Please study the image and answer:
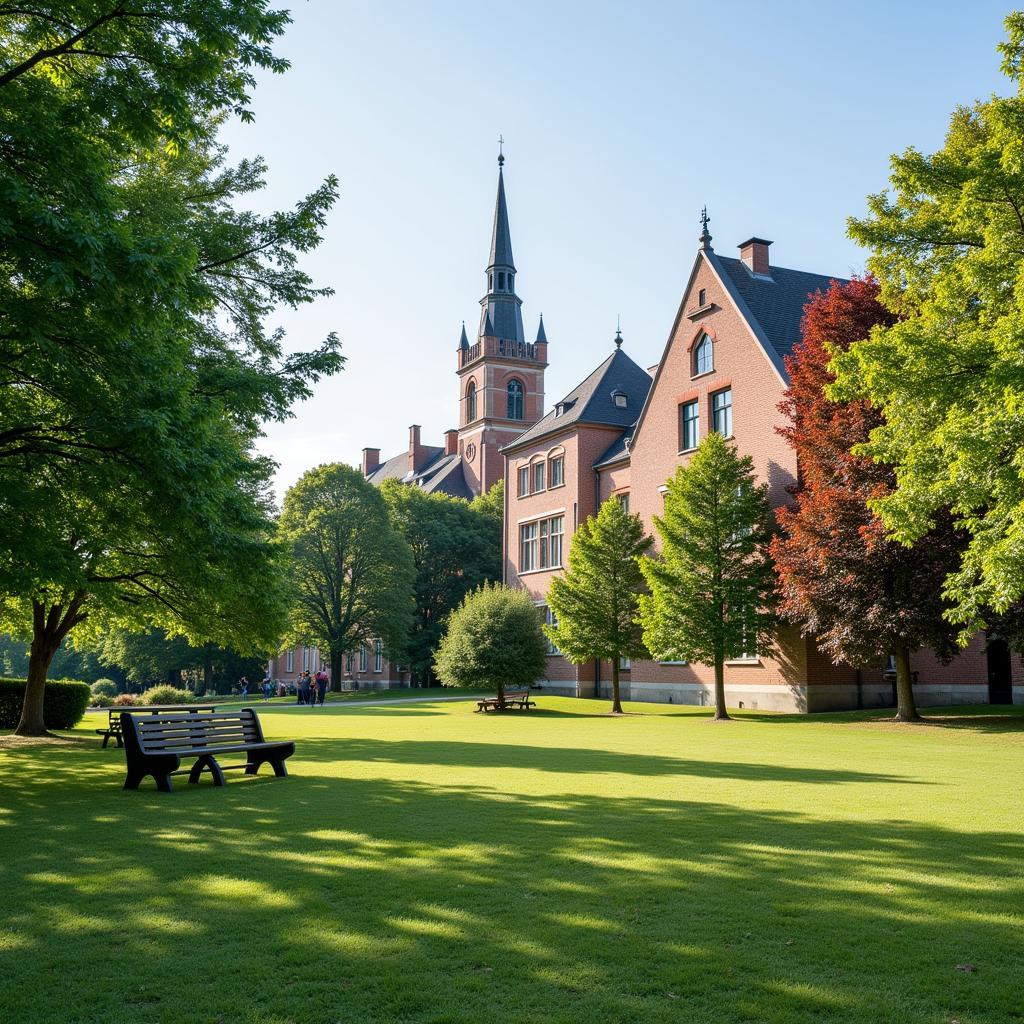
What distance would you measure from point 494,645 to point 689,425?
37.5 ft

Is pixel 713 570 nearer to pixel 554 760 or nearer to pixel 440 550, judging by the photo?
pixel 554 760

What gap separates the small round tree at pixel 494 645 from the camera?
3481 centimetres

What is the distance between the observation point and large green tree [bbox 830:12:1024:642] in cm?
1559

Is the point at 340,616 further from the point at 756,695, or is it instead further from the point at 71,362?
the point at 71,362

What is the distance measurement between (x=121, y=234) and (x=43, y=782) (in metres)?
8.01

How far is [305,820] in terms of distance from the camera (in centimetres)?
962

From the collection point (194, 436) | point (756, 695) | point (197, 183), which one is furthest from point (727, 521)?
point (194, 436)

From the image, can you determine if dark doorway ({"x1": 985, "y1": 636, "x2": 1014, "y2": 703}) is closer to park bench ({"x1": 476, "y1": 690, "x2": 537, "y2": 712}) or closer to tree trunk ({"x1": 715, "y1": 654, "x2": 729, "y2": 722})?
tree trunk ({"x1": 715, "y1": 654, "x2": 729, "y2": 722})

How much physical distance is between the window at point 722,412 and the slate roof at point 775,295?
255cm

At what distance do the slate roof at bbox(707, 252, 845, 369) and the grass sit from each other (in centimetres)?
2308

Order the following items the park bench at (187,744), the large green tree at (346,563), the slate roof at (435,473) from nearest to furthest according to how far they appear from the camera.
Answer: the park bench at (187,744) < the large green tree at (346,563) < the slate roof at (435,473)

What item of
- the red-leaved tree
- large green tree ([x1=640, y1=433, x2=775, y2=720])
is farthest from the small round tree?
the red-leaved tree

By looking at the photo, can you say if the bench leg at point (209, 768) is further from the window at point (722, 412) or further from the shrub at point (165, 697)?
the shrub at point (165, 697)

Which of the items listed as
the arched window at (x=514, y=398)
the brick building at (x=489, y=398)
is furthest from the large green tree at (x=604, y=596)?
the arched window at (x=514, y=398)
